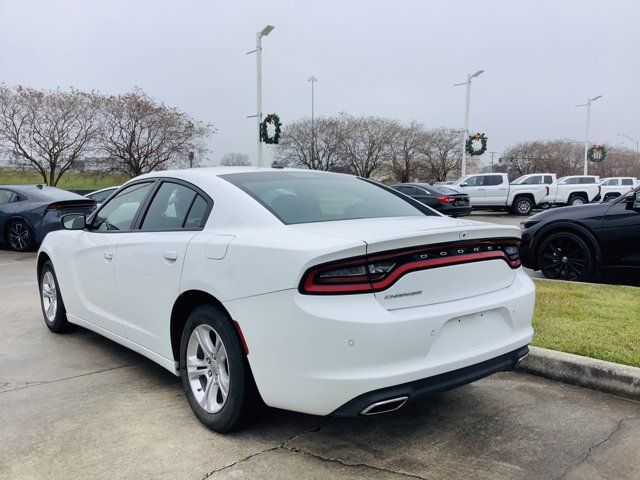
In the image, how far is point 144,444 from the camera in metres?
3.08

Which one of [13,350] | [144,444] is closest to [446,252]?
[144,444]

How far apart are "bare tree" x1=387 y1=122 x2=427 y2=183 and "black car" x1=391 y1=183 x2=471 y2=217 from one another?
2998cm

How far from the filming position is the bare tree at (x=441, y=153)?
5219 cm

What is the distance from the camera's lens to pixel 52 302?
5.38m

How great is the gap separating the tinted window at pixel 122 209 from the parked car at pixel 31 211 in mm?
7509

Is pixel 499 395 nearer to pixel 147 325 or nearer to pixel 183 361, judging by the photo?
pixel 183 361

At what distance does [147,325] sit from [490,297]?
221cm

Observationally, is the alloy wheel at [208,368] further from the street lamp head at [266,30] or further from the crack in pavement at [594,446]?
the street lamp head at [266,30]

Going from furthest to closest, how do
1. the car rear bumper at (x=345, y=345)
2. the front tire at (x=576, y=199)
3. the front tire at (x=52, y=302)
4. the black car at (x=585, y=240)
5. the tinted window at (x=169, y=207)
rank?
the front tire at (x=576, y=199)
the black car at (x=585, y=240)
the front tire at (x=52, y=302)
the tinted window at (x=169, y=207)
the car rear bumper at (x=345, y=345)

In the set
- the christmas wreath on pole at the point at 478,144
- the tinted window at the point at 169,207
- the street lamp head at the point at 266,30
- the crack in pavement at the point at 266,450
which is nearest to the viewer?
the crack in pavement at the point at 266,450

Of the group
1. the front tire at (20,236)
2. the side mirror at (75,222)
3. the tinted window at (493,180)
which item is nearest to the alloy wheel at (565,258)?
the side mirror at (75,222)

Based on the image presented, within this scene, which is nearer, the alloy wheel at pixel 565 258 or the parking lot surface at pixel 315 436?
the parking lot surface at pixel 315 436

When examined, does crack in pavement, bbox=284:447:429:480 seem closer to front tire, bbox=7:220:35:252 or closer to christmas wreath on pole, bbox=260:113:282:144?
front tire, bbox=7:220:35:252

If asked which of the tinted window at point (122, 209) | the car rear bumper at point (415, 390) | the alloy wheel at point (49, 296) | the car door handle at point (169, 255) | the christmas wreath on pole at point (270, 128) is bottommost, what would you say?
the alloy wheel at point (49, 296)
